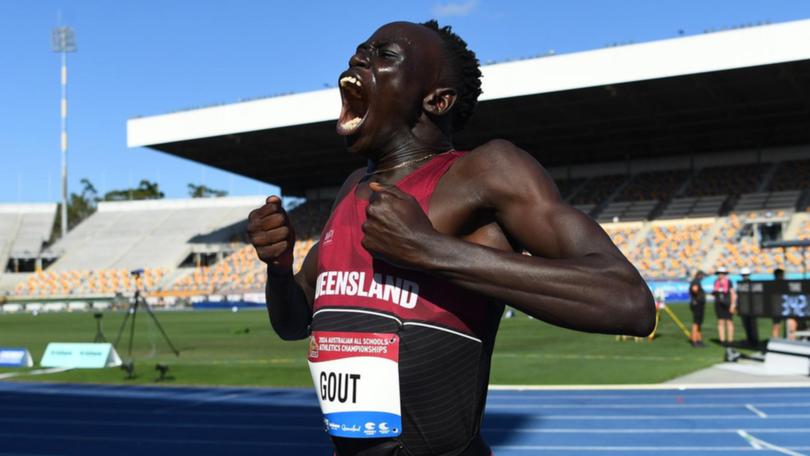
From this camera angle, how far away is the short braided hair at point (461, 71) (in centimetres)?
197

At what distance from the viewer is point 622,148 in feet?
136

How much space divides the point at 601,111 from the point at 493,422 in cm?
2714

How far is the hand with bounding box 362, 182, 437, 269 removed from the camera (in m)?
1.62

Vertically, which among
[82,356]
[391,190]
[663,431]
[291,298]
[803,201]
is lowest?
[82,356]

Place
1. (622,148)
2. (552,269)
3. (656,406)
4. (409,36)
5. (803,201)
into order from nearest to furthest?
(552,269) → (409,36) → (656,406) → (803,201) → (622,148)

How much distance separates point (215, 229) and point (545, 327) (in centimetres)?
3571

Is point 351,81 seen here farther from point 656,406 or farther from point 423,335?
point 656,406

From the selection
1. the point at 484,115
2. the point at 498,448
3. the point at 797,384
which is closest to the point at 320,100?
the point at 484,115

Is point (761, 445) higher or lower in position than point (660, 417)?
higher

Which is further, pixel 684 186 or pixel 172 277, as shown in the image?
pixel 172 277

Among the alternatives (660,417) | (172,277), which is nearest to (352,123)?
(660,417)

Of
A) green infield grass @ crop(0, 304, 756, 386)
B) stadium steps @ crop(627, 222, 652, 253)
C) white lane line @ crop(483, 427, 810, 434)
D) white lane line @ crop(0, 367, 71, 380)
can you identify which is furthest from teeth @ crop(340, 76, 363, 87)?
stadium steps @ crop(627, 222, 652, 253)

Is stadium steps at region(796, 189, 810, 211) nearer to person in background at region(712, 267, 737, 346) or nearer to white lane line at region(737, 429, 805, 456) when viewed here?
person in background at region(712, 267, 737, 346)

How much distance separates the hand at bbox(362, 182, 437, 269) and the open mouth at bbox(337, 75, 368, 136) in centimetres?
29
